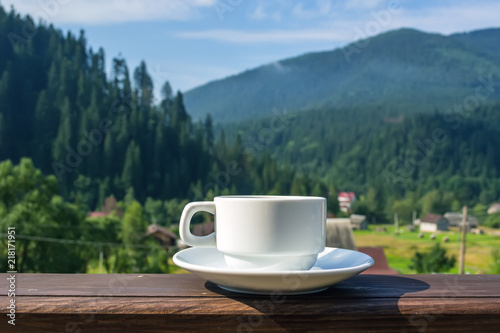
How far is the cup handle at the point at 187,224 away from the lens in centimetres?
57

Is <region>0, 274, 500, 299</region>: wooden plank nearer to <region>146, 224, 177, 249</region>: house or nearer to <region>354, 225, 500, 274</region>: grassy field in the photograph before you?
<region>146, 224, 177, 249</region>: house

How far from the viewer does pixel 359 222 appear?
115 feet

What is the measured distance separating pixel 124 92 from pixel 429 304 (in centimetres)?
3517

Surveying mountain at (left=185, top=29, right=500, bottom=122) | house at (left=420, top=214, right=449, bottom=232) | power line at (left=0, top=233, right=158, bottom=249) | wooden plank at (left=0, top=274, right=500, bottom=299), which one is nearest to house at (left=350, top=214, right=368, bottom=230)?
house at (left=420, top=214, right=449, bottom=232)

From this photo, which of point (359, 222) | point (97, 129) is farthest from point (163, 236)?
point (359, 222)

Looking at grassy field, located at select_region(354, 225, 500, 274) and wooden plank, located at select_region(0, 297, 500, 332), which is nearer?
wooden plank, located at select_region(0, 297, 500, 332)

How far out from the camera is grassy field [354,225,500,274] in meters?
31.4

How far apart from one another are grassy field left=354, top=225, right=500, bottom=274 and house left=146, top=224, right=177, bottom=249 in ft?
41.8

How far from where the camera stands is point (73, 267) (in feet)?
64.3

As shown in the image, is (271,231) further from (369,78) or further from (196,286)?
(369,78)

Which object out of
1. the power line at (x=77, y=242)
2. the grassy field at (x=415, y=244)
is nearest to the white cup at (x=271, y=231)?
the power line at (x=77, y=242)

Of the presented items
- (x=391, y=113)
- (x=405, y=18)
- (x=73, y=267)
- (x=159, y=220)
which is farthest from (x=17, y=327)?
(x=405, y=18)

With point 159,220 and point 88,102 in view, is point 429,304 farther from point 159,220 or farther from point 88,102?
point 88,102

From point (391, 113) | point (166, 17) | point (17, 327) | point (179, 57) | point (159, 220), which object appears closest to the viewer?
point (17, 327)
